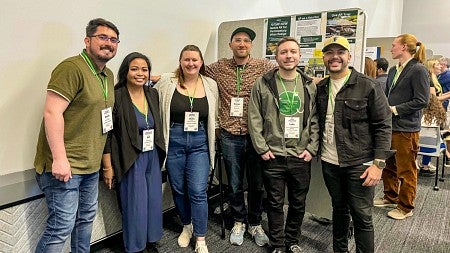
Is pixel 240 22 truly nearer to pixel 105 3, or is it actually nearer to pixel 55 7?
pixel 105 3

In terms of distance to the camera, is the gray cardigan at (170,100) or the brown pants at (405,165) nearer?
the gray cardigan at (170,100)

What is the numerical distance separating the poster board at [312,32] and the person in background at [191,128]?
837 millimetres

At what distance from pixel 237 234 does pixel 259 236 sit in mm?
168

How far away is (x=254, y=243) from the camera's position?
2438 mm

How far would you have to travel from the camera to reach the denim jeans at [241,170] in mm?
2293

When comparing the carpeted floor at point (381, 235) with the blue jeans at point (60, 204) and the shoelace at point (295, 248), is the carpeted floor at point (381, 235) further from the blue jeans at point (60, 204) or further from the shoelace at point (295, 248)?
the blue jeans at point (60, 204)

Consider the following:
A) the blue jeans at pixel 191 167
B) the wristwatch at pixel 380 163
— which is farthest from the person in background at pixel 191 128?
the wristwatch at pixel 380 163

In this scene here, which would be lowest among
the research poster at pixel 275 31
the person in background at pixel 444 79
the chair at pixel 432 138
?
the chair at pixel 432 138

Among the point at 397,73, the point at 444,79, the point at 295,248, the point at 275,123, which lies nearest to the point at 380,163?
the point at 275,123

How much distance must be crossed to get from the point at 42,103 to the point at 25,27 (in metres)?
0.46

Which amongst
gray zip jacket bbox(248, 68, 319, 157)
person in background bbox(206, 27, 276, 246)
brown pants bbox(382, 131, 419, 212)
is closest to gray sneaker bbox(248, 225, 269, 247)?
person in background bbox(206, 27, 276, 246)

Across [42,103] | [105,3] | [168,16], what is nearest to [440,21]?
[168,16]

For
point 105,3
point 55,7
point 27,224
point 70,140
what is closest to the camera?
point 70,140

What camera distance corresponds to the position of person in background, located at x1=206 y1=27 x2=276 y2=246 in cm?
225
